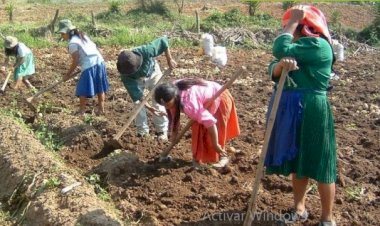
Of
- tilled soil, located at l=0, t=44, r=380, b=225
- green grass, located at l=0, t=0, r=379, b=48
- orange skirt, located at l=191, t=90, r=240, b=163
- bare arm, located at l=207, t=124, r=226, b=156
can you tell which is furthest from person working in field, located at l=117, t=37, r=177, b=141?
green grass, located at l=0, t=0, r=379, b=48

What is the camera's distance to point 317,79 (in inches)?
155

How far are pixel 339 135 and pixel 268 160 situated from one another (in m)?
3.07

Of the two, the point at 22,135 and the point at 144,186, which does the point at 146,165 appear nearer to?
the point at 144,186

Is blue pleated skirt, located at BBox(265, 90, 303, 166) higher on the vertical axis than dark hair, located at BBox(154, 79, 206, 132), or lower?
higher

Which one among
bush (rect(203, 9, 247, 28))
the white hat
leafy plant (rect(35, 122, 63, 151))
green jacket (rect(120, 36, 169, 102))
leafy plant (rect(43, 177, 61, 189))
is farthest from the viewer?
bush (rect(203, 9, 247, 28))

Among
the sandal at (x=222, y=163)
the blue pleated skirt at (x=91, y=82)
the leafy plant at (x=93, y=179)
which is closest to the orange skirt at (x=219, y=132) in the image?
the sandal at (x=222, y=163)

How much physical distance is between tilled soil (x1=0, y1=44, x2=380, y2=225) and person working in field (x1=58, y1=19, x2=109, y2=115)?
→ 15.0 inches

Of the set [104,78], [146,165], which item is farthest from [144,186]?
[104,78]

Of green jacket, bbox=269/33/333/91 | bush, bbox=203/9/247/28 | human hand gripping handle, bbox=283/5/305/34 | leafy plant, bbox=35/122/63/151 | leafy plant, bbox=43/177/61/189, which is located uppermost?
human hand gripping handle, bbox=283/5/305/34

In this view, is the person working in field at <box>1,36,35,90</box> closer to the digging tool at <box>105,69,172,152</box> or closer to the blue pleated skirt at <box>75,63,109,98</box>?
the blue pleated skirt at <box>75,63,109,98</box>

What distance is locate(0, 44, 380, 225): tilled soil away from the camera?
471 cm

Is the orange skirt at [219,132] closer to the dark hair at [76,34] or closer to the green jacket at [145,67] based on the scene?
the green jacket at [145,67]

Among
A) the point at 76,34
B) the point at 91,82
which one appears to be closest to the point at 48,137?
the point at 91,82

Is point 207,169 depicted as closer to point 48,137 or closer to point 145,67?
point 145,67
